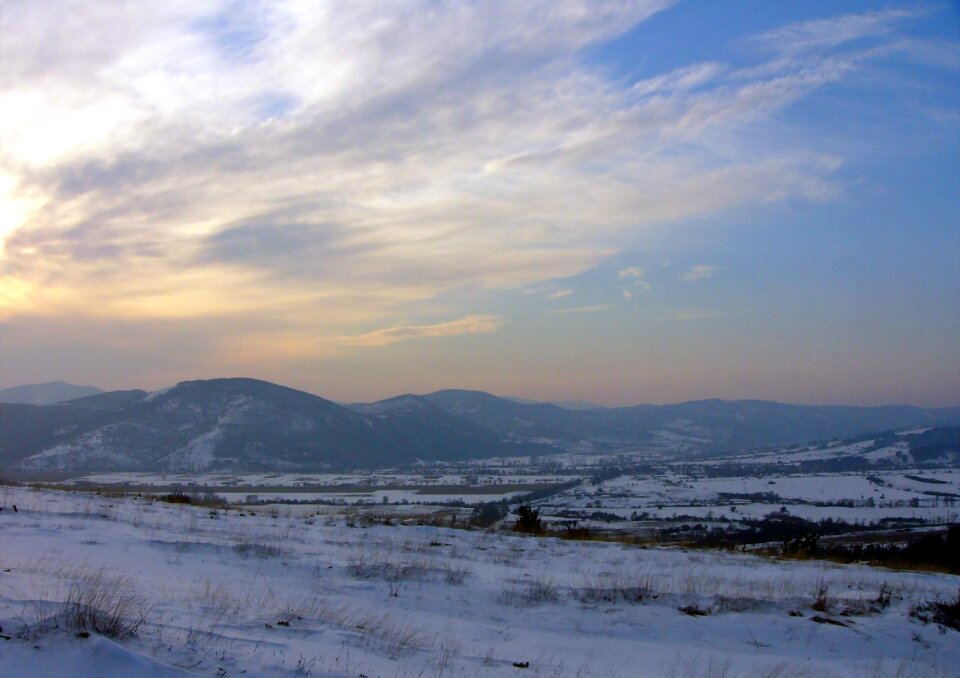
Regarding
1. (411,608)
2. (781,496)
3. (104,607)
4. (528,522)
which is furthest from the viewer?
(781,496)

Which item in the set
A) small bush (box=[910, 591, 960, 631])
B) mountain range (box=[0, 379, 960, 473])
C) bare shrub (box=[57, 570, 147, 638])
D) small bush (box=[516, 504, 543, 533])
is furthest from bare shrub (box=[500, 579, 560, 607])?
mountain range (box=[0, 379, 960, 473])

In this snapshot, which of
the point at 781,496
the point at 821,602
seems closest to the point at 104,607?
the point at 821,602

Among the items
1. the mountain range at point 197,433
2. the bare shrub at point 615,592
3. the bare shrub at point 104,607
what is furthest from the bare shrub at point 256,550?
the mountain range at point 197,433

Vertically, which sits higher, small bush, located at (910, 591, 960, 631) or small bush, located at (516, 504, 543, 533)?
small bush, located at (910, 591, 960, 631)

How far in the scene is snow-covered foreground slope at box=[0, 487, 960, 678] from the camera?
6645mm

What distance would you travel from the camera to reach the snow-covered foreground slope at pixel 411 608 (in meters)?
6.64

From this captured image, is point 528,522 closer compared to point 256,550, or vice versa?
point 256,550

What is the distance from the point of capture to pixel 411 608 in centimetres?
1053

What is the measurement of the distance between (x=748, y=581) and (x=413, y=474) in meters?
138

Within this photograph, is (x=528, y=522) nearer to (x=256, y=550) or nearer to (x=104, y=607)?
(x=256, y=550)

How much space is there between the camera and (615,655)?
9047mm

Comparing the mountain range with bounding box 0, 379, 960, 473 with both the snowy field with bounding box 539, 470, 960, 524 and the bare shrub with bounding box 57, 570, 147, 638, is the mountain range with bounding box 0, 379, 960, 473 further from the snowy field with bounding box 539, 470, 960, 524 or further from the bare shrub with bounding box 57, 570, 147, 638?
the bare shrub with bounding box 57, 570, 147, 638

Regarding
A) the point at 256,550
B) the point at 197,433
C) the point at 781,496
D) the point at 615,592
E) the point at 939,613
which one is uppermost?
the point at 256,550

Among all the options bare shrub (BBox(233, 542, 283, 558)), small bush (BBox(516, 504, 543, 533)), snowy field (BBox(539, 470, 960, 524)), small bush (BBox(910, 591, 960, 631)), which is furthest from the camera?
snowy field (BBox(539, 470, 960, 524))
